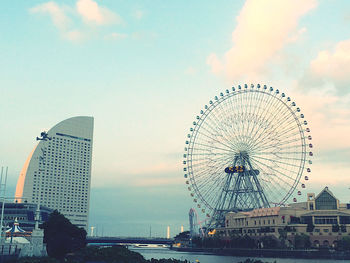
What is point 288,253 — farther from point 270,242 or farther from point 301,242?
point 270,242

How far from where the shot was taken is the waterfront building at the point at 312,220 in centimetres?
14050

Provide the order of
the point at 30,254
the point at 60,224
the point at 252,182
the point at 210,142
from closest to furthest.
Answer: the point at 30,254 → the point at 60,224 → the point at 210,142 → the point at 252,182

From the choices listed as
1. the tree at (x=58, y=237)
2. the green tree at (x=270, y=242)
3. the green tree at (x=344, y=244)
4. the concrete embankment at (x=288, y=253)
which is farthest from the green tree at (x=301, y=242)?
the tree at (x=58, y=237)

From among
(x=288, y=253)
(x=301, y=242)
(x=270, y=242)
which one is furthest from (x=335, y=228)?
(x=270, y=242)

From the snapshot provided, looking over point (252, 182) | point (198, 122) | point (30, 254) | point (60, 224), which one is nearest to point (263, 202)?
point (252, 182)

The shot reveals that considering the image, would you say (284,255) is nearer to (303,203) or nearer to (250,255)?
(250,255)

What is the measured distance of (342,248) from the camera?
419 ft

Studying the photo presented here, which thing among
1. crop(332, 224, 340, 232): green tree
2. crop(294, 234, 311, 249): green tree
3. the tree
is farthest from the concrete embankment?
the tree

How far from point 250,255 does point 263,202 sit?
21.5 metres

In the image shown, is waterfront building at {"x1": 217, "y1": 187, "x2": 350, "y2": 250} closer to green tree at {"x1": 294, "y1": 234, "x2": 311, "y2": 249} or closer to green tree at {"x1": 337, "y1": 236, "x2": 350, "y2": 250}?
green tree at {"x1": 294, "y1": 234, "x2": 311, "y2": 249}

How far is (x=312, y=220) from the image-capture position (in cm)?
14500

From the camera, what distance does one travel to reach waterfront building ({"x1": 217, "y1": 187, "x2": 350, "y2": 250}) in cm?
14050

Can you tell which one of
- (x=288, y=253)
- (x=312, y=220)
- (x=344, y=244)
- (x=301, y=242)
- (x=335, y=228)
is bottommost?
(x=288, y=253)

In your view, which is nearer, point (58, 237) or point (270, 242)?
point (58, 237)
